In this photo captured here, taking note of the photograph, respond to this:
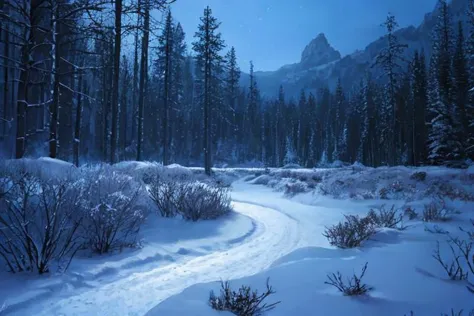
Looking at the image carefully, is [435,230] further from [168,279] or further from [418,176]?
[418,176]

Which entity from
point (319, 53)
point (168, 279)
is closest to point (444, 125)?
point (168, 279)

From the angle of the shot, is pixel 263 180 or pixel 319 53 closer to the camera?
pixel 263 180

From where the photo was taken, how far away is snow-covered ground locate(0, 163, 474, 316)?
8.44ft

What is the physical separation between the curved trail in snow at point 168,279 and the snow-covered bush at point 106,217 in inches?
39.1

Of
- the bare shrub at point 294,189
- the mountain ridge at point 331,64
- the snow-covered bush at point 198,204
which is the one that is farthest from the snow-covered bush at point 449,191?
the mountain ridge at point 331,64

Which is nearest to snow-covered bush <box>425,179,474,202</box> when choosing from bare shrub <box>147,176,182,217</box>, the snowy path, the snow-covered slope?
the snow-covered slope

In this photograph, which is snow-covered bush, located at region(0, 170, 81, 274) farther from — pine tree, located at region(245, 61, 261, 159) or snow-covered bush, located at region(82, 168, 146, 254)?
pine tree, located at region(245, 61, 261, 159)

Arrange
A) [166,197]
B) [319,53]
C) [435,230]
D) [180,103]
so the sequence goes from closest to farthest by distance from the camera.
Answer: [435,230] → [166,197] → [180,103] → [319,53]

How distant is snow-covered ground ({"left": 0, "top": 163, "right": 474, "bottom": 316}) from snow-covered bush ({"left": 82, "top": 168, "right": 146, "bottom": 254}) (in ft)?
0.99

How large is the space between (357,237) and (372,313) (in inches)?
96.6

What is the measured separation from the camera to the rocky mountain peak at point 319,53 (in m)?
123

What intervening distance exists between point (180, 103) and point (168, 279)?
3976cm

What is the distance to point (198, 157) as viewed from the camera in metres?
45.3

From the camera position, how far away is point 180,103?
4144 centimetres
